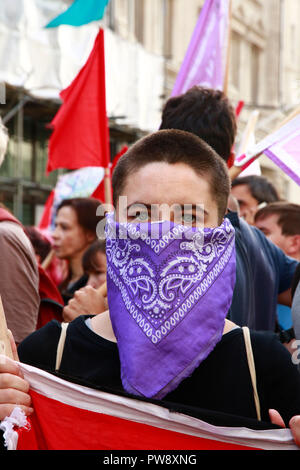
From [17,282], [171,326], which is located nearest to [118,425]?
[171,326]

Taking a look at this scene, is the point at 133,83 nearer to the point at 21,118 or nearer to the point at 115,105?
the point at 115,105

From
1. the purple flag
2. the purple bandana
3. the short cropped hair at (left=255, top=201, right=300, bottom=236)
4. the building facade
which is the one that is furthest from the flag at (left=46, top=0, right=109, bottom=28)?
the building facade

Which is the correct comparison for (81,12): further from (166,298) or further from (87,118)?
(166,298)

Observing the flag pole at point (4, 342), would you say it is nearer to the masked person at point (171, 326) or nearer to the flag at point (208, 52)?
the masked person at point (171, 326)

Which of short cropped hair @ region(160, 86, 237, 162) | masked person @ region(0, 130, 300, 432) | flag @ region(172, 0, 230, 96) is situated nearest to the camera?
masked person @ region(0, 130, 300, 432)

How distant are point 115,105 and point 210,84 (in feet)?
37.2

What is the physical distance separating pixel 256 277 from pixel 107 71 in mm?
13228

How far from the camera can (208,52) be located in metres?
5.41

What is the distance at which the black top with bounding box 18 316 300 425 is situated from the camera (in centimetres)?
201

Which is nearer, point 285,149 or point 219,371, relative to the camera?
point 219,371

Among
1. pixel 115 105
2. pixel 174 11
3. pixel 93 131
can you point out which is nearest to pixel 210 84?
pixel 93 131

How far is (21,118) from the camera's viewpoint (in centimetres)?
1452

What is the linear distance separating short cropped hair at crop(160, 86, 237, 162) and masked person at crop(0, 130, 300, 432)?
0.85m

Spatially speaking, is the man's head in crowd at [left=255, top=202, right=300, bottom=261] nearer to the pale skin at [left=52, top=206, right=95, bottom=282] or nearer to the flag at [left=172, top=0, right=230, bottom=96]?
the flag at [left=172, top=0, right=230, bottom=96]
